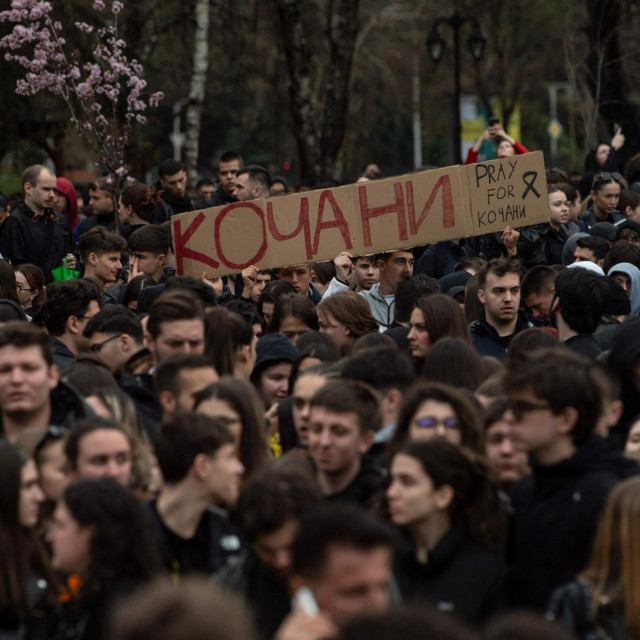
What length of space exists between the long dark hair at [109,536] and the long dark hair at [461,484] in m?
1.03

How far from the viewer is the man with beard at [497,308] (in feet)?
28.6

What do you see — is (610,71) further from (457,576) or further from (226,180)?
(457,576)

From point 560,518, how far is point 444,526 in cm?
40

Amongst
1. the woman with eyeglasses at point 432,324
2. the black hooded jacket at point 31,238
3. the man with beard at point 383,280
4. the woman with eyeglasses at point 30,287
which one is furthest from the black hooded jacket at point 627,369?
the black hooded jacket at point 31,238

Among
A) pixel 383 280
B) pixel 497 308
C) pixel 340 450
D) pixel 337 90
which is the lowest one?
pixel 340 450

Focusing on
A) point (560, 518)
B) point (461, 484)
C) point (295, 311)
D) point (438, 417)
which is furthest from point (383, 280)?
point (560, 518)

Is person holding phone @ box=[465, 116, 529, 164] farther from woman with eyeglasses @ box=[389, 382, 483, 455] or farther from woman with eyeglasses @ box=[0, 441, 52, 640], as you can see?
woman with eyeglasses @ box=[0, 441, 52, 640]

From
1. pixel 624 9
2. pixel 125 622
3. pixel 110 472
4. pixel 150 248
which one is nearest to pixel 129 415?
pixel 110 472

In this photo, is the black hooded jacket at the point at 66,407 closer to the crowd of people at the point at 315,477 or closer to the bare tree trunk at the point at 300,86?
the crowd of people at the point at 315,477

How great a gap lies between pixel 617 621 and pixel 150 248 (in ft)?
20.7

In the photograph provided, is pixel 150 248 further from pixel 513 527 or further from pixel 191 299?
pixel 513 527

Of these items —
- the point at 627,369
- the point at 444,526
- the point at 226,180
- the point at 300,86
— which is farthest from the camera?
the point at 300,86

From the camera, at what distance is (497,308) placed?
8.72 meters

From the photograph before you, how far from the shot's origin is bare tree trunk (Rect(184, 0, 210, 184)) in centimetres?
2020
